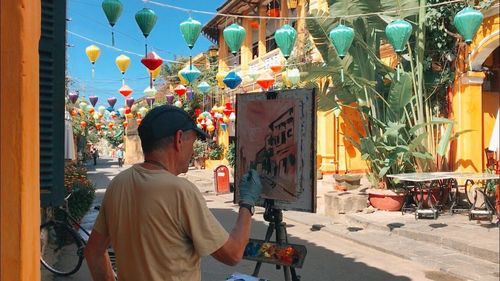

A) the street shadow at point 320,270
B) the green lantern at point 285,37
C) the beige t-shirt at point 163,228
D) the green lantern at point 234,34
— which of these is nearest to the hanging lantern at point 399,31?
the green lantern at point 285,37

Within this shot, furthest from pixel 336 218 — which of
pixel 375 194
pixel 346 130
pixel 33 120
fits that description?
pixel 33 120

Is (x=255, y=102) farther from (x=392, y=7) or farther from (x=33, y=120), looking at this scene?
(x=392, y=7)

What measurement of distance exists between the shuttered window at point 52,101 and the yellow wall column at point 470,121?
420 inches

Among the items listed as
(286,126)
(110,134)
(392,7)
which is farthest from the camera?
(110,134)

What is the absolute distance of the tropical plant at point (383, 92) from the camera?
1094cm

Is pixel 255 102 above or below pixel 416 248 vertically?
above

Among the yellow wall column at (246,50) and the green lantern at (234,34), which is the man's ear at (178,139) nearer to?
the green lantern at (234,34)

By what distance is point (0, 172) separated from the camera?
186cm

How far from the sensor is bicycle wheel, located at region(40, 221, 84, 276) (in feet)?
21.3

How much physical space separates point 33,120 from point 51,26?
1.04 metres

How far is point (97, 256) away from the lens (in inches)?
89.0

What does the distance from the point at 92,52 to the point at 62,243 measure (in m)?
5.33

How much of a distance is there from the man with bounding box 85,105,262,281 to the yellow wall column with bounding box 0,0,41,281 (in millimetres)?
348

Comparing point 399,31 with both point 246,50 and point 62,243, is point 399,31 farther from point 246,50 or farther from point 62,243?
point 246,50
